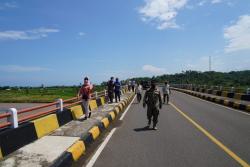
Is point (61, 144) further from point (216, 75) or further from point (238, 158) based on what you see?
point (216, 75)

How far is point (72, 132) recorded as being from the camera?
1026cm

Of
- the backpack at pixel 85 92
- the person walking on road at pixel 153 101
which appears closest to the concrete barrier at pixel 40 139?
the backpack at pixel 85 92

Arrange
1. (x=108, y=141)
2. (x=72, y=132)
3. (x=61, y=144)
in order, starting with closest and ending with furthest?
1. (x=61, y=144)
2. (x=108, y=141)
3. (x=72, y=132)

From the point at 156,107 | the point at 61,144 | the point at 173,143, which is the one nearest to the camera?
the point at 61,144

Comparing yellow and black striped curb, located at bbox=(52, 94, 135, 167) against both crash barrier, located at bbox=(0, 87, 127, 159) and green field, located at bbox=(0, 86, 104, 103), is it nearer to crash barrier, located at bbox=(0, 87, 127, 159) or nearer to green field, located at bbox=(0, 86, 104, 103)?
crash barrier, located at bbox=(0, 87, 127, 159)

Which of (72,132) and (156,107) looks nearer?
(72,132)

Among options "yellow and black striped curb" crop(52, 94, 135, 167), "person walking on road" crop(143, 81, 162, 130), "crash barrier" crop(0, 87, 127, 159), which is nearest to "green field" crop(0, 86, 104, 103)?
"crash barrier" crop(0, 87, 127, 159)

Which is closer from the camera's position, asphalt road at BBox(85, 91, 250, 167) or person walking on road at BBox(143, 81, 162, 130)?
asphalt road at BBox(85, 91, 250, 167)

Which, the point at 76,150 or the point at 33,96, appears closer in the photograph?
the point at 76,150

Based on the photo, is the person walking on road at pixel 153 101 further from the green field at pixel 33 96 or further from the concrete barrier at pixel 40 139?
the green field at pixel 33 96

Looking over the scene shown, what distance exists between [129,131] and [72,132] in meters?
2.12

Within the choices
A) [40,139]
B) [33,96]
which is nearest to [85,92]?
[40,139]

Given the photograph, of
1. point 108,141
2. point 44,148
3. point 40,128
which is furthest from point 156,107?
point 44,148

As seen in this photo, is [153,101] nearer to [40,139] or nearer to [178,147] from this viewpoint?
[178,147]
